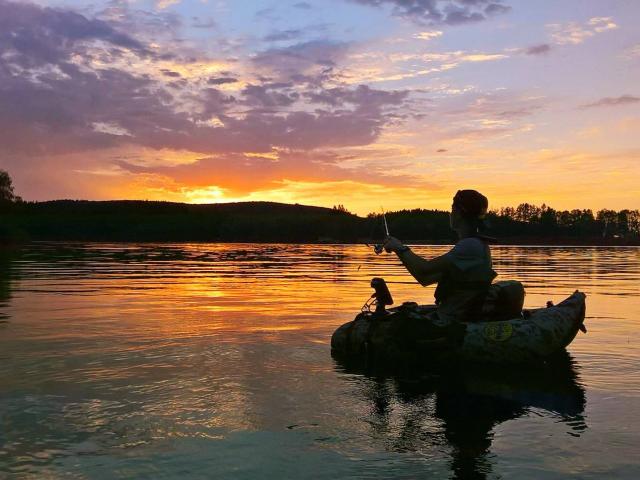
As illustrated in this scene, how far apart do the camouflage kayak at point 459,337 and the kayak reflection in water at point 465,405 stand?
0.68 feet

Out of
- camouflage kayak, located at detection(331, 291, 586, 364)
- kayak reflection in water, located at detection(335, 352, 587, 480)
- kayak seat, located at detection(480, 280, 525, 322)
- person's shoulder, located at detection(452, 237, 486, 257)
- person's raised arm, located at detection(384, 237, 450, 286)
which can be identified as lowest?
kayak reflection in water, located at detection(335, 352, 587, 480)

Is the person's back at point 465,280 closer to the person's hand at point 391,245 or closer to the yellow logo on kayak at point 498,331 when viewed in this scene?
the yellow logo on kayak at point 498,331

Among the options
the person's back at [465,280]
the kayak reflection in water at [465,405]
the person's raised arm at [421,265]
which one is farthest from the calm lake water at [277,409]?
the person's raised arm at [421,265]

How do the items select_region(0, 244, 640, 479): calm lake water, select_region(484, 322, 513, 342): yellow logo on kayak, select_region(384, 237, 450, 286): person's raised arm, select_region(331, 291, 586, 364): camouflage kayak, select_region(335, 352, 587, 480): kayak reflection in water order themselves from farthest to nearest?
select_region(484, 322, 513, 342): yellow logo on kayak
select_region(331, 291, 586, 364): camouflage kayak
select_region(384, 237, 450, 286): person's raised arm
select_region(335, 352, 587, 480): kayak reflection in water
select_region(0, 244, 640, 479): calm lake water

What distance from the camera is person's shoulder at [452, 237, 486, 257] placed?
340 inches

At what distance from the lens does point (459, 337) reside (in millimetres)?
8742

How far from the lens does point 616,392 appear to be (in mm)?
7590

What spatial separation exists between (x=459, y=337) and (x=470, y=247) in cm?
130

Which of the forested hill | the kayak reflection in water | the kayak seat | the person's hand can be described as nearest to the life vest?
the kayak seat

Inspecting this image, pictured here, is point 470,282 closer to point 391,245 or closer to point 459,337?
point 459,337

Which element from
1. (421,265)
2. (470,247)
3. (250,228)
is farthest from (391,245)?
(250,228)

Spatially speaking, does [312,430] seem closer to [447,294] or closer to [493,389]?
[493,389]

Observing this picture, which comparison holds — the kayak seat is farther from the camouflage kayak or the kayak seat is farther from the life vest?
the life vest

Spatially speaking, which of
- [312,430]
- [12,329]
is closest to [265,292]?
[12,329]
